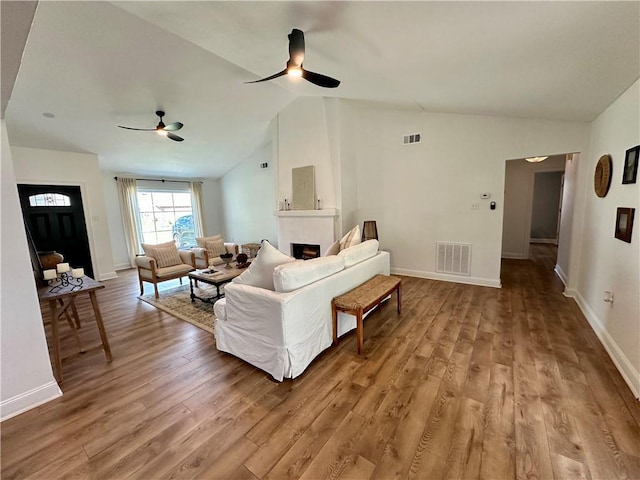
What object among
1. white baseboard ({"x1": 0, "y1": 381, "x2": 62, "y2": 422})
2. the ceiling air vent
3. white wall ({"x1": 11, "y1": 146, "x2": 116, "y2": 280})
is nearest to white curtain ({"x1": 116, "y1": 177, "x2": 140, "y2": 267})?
white wall ({"x1": 11, "y1": 146, "x2": 116, "y2": 280})

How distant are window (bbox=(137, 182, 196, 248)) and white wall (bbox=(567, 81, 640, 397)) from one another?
28.2ft

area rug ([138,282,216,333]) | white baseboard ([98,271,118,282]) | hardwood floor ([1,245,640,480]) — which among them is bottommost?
hardwood floor ([1,245,640,480])

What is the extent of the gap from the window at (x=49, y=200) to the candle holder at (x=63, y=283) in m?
3.38

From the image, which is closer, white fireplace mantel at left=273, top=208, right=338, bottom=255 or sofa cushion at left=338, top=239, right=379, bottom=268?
sofa cushion at left=338, top=239, right=379, bottom=268

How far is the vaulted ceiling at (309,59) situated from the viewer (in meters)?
1.81

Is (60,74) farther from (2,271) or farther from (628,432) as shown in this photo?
(628,432)

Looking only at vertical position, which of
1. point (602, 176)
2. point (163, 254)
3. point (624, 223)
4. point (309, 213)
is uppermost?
point (602, 176)

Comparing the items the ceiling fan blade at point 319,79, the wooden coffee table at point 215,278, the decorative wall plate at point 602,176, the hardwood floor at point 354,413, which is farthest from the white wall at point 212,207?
the decorative wall plate at point 602,176

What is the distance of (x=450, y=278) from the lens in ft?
15.2

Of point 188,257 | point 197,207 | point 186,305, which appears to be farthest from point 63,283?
point 197,207

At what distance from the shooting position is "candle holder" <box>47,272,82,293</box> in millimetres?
2312

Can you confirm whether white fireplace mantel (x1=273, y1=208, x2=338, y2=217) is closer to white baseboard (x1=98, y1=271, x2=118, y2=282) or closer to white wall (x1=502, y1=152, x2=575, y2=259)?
white baseboard (x1=98, y1=271, x2=118, y2=282)

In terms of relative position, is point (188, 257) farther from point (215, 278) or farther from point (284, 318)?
point (284, 318)

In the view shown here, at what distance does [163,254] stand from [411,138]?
15.9 ft
